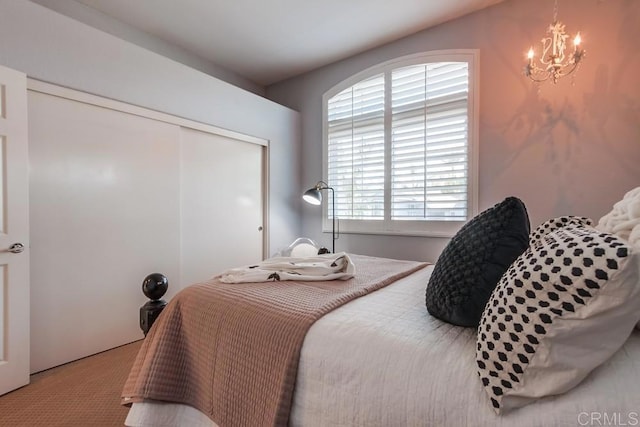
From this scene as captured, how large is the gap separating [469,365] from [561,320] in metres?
0.24

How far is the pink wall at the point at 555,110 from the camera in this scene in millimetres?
2131

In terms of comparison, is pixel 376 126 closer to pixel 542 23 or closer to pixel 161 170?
pixel 542 23

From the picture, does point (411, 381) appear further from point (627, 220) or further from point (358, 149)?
point (358, 149)

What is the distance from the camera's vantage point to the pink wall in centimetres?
213

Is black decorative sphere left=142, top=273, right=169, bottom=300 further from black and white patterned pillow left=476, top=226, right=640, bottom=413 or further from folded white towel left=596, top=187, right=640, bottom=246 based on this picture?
folded white towel left=596, top=187, right=640, bottom=246

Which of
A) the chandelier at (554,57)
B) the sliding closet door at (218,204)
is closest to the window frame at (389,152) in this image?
the chandelier at (554,57)

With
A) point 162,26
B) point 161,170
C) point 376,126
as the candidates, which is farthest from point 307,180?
point 162,26

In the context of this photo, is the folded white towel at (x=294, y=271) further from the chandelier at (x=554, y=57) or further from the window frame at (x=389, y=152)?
the chandelier at (x=554, y=57)

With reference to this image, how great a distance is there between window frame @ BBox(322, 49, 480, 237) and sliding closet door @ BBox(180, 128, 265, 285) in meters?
0.86

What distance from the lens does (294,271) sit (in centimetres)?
159

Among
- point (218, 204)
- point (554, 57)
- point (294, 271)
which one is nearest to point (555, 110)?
point (554, 57)

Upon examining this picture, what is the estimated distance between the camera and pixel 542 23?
2.38 metres

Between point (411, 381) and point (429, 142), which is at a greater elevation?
point (429, 142)

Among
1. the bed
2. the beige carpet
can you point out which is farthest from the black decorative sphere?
the bed
